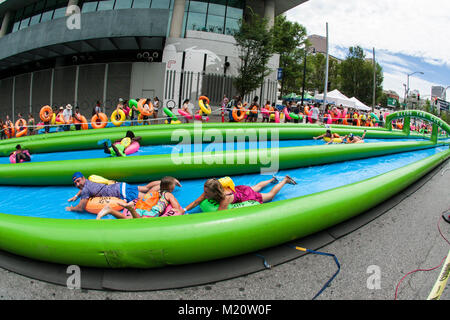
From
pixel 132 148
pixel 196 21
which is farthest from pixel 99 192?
pixel 196 21

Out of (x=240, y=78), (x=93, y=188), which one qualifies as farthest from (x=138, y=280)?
(x=240, y=78)

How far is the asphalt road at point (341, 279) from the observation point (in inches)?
79.9

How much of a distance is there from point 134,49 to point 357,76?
33649 millimetres

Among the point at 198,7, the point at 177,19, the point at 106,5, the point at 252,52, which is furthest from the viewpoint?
the point at 106,5

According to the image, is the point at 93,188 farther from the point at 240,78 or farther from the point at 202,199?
the point at 240,78

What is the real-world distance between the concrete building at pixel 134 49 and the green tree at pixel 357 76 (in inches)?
939

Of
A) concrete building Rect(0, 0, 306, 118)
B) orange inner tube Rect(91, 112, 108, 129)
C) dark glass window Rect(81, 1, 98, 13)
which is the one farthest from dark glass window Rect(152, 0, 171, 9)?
orange inner tube Rect(91, 112, 108, 129)

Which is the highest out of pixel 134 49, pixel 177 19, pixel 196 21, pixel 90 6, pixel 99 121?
pixel 90 6

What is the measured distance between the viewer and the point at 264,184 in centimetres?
405

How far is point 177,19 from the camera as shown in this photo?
13.9 metres

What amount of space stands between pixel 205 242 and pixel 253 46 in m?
13.2

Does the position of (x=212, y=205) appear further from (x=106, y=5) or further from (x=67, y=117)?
(x=106, y=5)

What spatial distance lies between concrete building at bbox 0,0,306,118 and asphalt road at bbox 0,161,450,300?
488 inches

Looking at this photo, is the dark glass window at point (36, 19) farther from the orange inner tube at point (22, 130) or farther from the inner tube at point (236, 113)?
the inner tube at point (236, 113)
